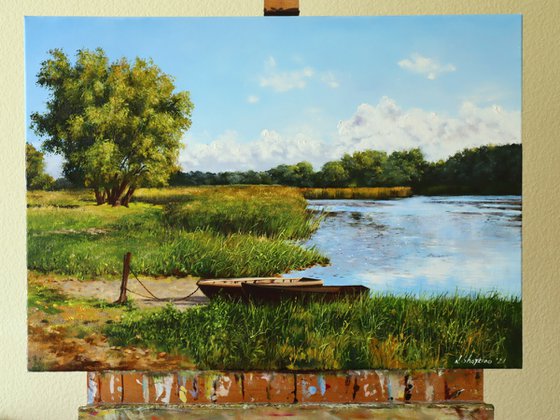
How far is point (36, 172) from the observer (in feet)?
9.53

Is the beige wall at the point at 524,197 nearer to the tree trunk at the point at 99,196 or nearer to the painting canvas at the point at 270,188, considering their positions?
the painting canvas at the point at 270,188

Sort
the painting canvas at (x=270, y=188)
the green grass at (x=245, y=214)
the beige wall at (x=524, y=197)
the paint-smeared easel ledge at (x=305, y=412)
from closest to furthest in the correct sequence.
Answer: the paint-smeared easel ledge at (x=305, y=412) < the painting canvas at (x=270, y=188) < the green grass at (x=245, y=214) < the beige wall at (x=524, y=197)

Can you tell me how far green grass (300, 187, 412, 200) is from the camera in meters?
2.95

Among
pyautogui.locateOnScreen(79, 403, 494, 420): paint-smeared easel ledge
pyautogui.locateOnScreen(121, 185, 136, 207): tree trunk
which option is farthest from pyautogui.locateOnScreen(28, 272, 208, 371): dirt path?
pyautogui.locateOnScreen(121, 185, 136, 207): tree trunk

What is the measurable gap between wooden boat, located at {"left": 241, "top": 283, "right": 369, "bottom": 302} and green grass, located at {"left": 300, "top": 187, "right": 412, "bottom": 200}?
0.41 metres

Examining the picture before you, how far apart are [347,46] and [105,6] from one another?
3.88 ft

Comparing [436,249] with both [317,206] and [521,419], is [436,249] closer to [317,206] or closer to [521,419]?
[317,206]

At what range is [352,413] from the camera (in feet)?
8.84

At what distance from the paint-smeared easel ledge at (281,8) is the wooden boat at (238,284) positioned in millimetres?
1109

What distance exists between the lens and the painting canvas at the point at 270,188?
2805mm

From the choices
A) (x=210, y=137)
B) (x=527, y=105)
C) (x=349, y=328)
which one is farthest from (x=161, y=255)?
(x=527, y=105)

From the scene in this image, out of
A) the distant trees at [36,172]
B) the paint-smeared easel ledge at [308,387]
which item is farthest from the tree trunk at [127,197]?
the paint-smeared easel ledge at [308,387]

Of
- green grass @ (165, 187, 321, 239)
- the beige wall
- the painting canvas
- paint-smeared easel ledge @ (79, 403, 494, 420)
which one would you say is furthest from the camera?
the beige wall
